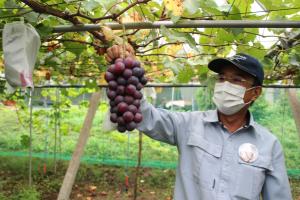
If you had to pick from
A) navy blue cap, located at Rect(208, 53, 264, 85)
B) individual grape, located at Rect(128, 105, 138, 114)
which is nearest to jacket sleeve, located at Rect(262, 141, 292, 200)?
navy blue cap, located at Rect(208, 53, 264, 85)

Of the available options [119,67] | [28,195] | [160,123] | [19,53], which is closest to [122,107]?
[119,67]

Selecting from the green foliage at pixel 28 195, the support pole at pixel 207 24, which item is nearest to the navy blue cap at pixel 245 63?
the support pole at pixel 207 24

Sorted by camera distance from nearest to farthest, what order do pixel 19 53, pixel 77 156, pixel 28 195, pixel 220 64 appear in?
pixel 19 53 < pixel 220 64 < pixel 77 156 < pixel 28 195

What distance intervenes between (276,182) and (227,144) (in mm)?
353

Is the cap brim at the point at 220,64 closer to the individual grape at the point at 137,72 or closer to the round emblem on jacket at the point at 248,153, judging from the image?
the round emblem on jacket at the point at 248,153

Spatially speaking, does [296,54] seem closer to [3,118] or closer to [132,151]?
[132,151]

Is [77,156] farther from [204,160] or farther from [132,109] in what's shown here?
[132,109]

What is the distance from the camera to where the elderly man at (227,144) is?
2281 mm

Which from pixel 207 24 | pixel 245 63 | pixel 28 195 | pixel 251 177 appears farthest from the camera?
pixel 28 195

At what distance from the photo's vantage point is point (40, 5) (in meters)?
1.85

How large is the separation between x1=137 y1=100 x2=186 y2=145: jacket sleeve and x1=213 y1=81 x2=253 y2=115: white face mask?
0.82 feet

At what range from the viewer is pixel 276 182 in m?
2.35

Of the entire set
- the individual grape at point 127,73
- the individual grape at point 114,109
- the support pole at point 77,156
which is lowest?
the support pole at point 77,156

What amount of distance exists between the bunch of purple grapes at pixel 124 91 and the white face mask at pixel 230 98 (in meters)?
1.00
